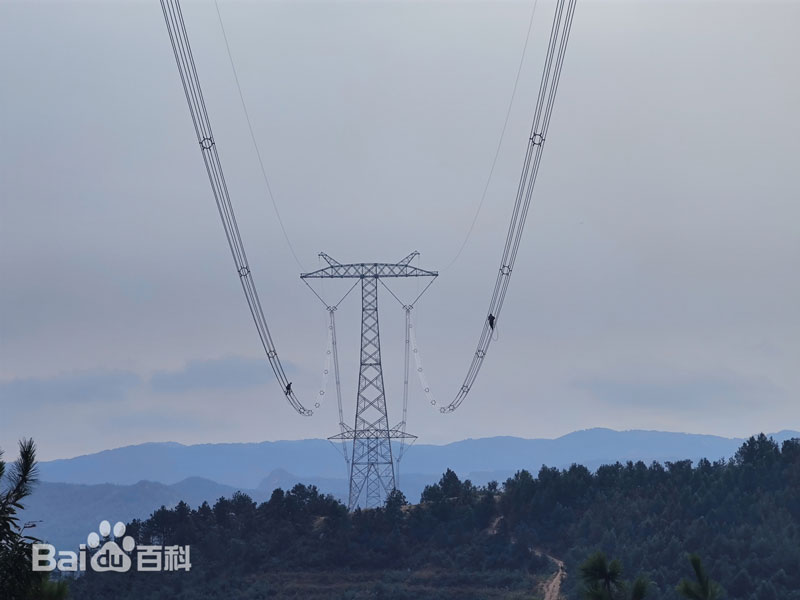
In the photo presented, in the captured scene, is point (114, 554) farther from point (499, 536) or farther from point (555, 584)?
point (555, 584)

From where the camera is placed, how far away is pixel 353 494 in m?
132

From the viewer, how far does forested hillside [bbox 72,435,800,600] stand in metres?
111

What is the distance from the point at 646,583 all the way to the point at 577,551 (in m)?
70.1

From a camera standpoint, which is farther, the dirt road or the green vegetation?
the dirt road

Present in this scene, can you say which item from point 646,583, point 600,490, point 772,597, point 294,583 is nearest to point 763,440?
point 600,490

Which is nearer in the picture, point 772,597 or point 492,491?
point 772,597

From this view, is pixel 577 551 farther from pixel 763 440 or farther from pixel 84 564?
pixel 84 564

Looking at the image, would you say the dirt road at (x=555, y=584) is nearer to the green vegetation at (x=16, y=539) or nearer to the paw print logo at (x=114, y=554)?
the paw print logo at (x=114, y=554)

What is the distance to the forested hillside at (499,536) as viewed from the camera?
110875mm

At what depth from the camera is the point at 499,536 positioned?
129 metres
